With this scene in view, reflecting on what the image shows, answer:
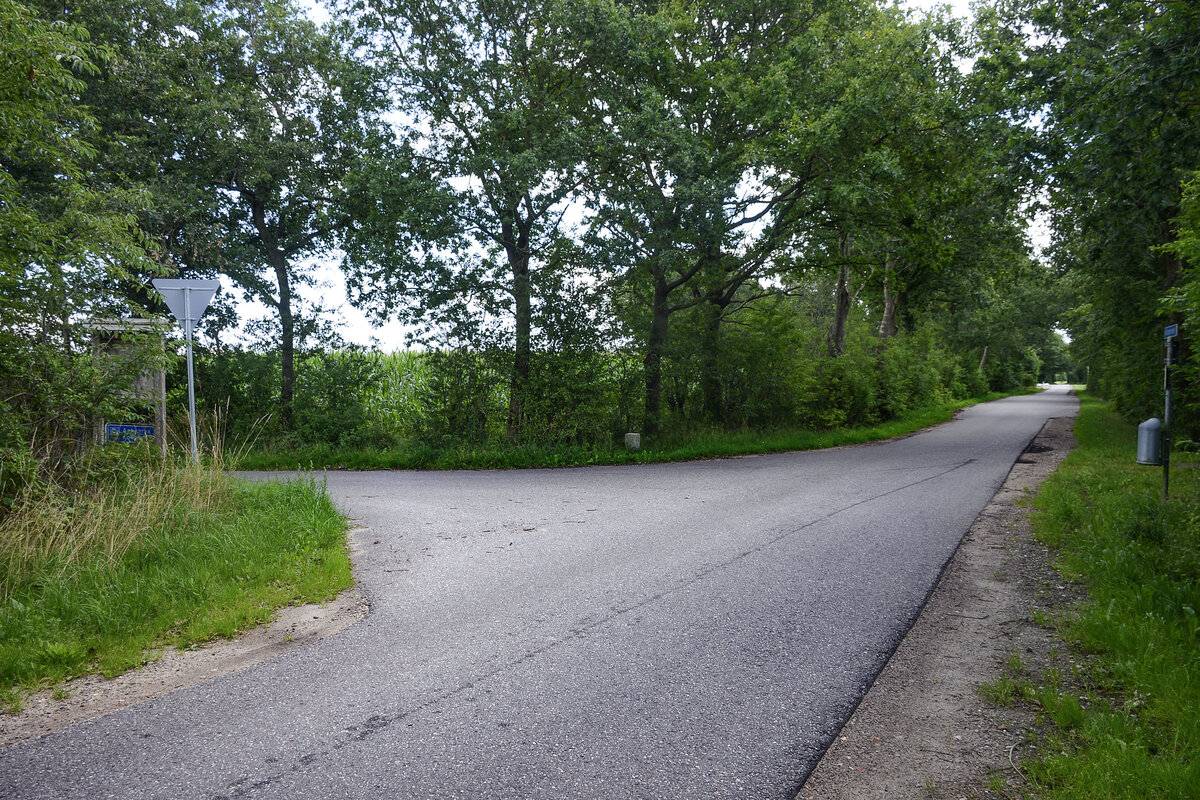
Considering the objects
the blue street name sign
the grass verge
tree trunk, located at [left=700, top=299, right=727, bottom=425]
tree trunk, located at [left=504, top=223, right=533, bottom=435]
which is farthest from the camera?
tree trunk, located at [left=700, top=299, right=727, bottom=425]

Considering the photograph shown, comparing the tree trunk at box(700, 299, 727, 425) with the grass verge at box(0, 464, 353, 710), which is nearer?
the grass verge at box(0, 464, 353, 710)

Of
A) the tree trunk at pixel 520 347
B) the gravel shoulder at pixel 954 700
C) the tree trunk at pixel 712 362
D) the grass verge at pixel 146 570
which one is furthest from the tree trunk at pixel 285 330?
the gravel shoulder at pixel 954 700

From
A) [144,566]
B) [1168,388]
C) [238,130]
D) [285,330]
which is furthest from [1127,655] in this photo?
[238,130]

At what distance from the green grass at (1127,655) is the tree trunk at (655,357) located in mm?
7860

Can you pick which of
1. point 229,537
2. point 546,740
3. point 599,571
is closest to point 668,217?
point 599,571

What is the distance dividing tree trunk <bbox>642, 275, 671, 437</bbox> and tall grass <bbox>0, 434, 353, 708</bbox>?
8014mm

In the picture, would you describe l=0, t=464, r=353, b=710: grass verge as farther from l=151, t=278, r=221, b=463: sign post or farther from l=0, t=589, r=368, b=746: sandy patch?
l=151, t=278, r=221, b=463: sign post

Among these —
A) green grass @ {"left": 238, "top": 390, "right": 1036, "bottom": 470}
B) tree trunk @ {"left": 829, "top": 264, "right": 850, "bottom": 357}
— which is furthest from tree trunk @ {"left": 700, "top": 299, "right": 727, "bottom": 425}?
tree trunk @ {"left": 829, "top": 264, "right": 850, "bottom": 357}

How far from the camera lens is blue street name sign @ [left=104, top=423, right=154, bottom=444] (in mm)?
6930

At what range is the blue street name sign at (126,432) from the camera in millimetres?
6930

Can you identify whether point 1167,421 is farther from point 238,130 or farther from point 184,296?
point 238,130

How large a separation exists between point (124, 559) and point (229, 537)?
2.60ft

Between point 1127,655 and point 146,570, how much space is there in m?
7.01

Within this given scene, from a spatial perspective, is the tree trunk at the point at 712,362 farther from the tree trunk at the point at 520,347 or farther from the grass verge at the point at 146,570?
the grass verge at the point at 146,570
